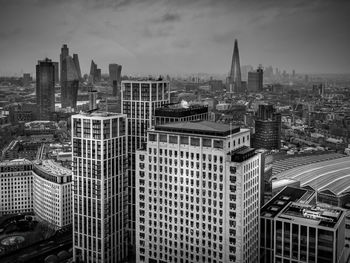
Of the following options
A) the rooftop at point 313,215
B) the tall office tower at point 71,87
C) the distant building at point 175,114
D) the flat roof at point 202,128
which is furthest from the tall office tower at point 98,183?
the tall office tower at point 71,87

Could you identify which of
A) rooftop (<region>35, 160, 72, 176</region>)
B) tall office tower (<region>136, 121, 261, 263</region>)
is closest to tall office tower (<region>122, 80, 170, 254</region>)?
tall office tower (<region>136, 121, 261, 263</region>)

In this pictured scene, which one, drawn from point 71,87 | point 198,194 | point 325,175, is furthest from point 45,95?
point 198,194

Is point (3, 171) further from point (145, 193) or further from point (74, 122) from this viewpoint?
point (145, 193)

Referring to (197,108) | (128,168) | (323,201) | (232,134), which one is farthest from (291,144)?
(232,134)

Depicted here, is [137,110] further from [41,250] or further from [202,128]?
[41,250]

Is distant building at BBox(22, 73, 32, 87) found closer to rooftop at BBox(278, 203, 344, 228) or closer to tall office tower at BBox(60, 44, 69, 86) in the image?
tall office tower at BBox(60, 44, 69, 86)

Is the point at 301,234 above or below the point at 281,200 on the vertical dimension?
below

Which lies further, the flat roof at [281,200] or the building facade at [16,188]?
the building facade at [16,188]

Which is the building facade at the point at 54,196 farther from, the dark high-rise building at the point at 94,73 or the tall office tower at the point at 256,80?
the tall office tower at the point at 256,80
